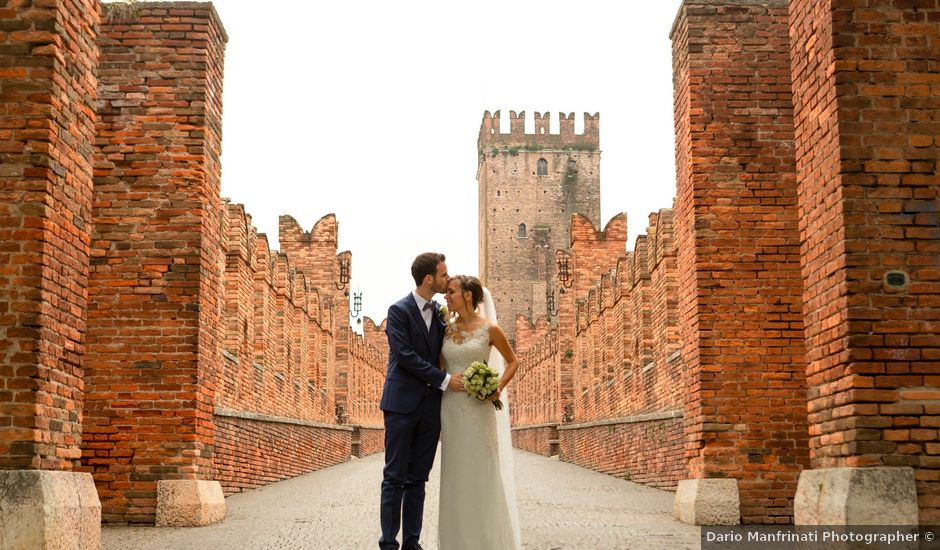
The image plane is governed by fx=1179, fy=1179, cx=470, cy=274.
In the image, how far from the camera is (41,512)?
6.71 m

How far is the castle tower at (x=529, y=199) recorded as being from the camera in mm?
82062

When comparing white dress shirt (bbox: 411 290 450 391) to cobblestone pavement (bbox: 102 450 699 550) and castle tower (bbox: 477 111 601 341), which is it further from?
castle tower (bbox: 477 111 601 341)

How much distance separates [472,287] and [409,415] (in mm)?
922

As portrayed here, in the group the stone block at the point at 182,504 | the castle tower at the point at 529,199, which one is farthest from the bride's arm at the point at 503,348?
the castle tower at the point at 529,199

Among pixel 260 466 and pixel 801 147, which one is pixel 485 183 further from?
pixel 801 147

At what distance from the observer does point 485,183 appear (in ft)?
276

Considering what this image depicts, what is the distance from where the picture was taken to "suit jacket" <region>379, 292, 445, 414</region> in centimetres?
748

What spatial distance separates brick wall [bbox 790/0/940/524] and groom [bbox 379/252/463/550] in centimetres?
236

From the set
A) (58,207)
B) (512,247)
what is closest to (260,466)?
(58,207)

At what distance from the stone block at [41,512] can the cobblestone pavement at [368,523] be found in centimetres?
191

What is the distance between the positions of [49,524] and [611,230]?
3046cm

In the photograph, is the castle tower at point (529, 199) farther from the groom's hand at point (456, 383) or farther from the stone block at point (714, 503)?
the groom's hand at point (456, 383)

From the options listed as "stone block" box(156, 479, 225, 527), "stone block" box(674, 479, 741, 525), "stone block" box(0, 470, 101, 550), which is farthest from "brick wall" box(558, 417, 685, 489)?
"stone block" box(0, 470, 101, 550)

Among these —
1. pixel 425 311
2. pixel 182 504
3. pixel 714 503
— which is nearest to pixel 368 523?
pixel 182 504
